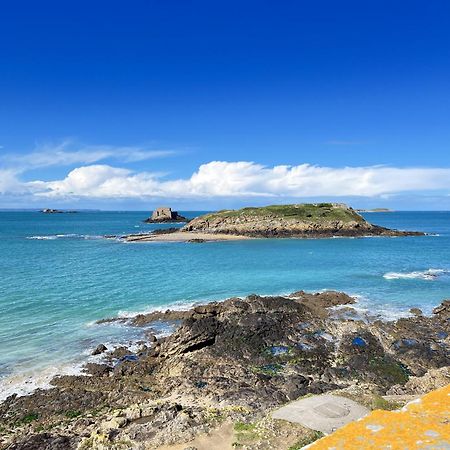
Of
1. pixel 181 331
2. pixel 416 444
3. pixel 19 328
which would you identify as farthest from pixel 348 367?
pixel 19 328

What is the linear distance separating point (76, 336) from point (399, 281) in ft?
124

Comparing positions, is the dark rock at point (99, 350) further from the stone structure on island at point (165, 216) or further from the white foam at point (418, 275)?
the stone structure on island at point (165, 216)

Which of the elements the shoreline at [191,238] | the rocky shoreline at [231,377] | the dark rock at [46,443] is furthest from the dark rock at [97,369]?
the shoreline at [191,238]

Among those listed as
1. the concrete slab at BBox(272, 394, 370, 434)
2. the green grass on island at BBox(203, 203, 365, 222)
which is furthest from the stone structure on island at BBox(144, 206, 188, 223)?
the concrete slab at BBox(272, 394, 370, 434)

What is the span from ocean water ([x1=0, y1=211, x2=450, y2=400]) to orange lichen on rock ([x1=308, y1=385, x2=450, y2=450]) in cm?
1924

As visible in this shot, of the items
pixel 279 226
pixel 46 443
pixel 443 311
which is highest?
pixel 279 226

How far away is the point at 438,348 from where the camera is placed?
2481 cm

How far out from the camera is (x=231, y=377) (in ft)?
68.5

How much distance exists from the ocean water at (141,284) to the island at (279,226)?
27.2 meters

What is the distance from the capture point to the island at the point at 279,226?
111 m

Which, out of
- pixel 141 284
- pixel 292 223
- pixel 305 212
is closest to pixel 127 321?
pixel 141 284

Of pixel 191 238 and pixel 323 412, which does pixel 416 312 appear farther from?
pixel 191 238

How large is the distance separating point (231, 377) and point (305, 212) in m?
108

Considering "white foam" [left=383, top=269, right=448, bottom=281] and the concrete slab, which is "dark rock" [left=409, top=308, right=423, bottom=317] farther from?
the concrete slab
